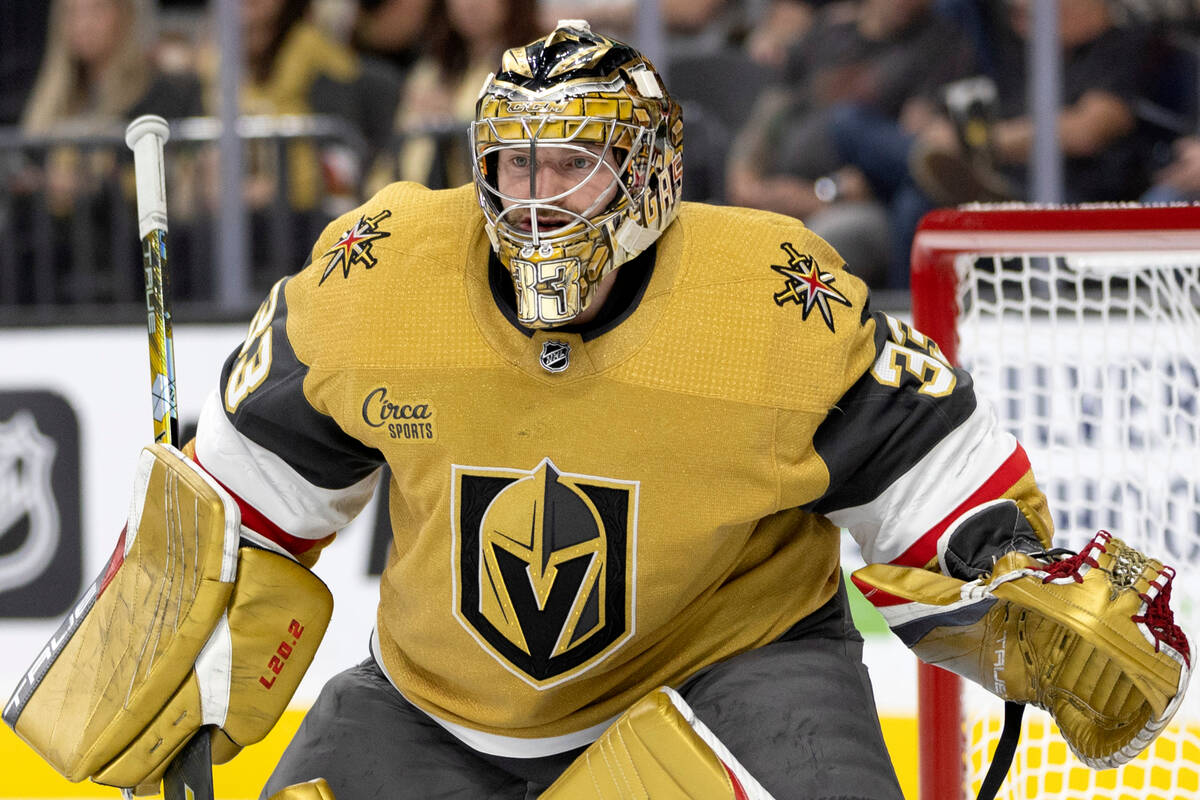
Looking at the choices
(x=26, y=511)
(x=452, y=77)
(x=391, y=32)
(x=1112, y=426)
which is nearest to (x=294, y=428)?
(x=1112, y=426)

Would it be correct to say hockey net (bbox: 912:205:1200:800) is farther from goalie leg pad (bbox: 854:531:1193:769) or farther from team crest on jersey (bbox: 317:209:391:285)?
team crest on jersey (bbox: 317:209:391:285)

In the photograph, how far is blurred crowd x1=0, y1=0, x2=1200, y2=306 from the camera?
12.3ft

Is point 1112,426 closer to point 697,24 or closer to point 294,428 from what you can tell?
point 294,428

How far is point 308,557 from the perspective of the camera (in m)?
1.98

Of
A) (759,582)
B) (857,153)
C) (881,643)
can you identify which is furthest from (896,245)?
(759,582)

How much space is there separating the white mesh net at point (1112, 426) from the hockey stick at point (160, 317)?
1.08 metres

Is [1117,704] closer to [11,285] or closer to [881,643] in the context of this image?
[881,643]

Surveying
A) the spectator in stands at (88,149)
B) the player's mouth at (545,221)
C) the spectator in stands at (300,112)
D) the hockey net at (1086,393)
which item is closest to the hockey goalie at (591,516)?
the player's mouth at (545,221)

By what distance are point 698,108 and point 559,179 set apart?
250cm

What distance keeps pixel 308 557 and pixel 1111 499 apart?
133 centimetres

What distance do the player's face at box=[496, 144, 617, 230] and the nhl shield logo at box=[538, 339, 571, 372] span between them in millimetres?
132

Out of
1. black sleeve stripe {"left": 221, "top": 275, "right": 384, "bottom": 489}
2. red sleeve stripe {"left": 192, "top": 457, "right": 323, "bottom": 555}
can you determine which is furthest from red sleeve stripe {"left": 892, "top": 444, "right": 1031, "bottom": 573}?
red sleeve stripe {"left": 192, "top": 457, "right": 323, "bottom": 555}

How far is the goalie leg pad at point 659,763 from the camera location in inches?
62.4

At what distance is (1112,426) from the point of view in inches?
96.8
